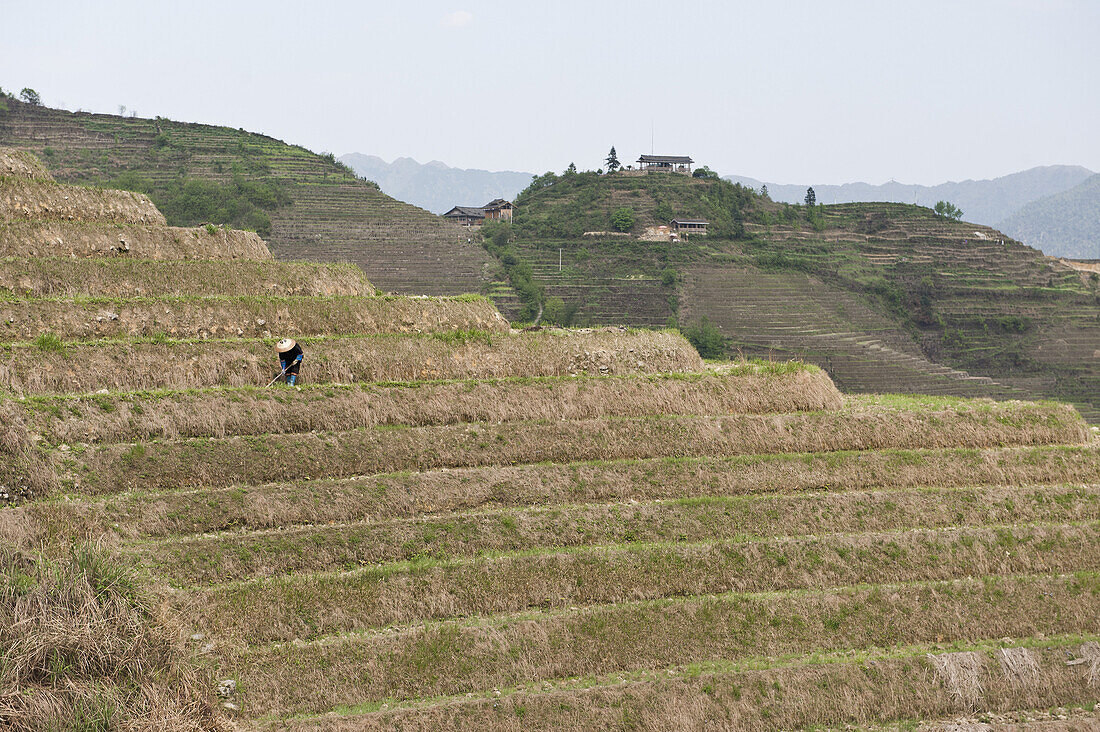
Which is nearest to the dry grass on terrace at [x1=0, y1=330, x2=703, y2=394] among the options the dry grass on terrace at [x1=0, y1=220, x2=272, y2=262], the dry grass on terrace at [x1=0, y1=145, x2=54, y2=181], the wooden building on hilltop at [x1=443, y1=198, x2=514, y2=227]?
the dry grass on terrace at [x1=0, y1=220, x2=272, y2=262]

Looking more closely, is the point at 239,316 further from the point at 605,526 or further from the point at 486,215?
the point at 486,215

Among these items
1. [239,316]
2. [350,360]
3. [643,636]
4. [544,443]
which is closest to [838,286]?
[544,443]

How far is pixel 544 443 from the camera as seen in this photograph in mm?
15492

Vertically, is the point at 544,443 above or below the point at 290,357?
below

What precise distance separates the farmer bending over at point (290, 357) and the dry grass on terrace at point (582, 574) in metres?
3.87

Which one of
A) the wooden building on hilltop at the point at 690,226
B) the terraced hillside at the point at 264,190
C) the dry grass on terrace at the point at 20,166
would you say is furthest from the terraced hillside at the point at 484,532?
the wooden building on hilltop at the point at 690,226

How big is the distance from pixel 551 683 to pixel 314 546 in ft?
12.3

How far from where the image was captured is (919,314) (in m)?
65.6

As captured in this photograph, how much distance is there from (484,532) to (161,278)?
860 centimetres

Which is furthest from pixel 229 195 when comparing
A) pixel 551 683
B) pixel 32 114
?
pixel 551 683

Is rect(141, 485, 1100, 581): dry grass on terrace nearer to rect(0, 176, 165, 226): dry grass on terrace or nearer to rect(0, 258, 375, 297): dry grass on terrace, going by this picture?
rect(0, 258, 375, 297): dry grass on terrace

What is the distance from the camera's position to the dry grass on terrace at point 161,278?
1630 centimetres

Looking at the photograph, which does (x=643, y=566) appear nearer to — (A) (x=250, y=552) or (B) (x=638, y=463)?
(B) (x=638, y=463)

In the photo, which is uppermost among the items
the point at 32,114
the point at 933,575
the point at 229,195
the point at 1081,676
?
the point at 32,114
